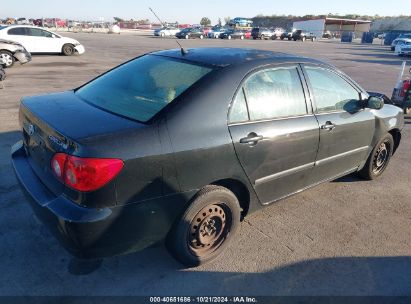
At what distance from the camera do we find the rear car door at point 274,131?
2869 mm

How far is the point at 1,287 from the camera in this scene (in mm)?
2584

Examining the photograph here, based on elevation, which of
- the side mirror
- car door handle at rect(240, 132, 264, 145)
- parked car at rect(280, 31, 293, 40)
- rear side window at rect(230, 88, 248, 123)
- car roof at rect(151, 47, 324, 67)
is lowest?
parked car at rect(280, 31, 293, 40)

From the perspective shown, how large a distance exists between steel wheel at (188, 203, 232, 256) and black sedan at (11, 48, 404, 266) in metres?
0.01

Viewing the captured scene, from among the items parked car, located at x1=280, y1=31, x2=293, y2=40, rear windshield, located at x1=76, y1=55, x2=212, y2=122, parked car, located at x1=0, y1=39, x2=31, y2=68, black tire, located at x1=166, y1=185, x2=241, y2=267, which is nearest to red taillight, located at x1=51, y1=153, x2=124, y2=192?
rear windshield, located at x1=76, y1=55, x2=212, y2=122

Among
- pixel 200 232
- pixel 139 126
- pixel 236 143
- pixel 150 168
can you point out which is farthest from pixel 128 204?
pixel 236 143

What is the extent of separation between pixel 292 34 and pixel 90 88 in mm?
56221

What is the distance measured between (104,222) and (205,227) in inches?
36.6

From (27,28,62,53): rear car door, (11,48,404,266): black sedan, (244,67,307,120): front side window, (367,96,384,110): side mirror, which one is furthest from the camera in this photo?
(27,28,62,53): rear car door

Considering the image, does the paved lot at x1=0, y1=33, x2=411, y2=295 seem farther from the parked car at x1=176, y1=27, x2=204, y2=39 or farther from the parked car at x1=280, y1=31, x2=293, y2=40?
the parked car at x1=280, y1=31, x2=293, y2=40

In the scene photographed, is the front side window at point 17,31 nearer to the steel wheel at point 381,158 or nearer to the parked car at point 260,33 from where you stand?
the steel wheel at point 381,158

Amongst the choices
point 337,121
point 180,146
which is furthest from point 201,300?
point 337,121

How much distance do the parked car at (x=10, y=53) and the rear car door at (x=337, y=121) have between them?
12769mm

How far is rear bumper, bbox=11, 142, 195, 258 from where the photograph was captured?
2.25 metres

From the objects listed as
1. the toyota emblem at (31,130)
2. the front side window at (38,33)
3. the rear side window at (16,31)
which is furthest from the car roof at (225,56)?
the front side window at (38,33)
